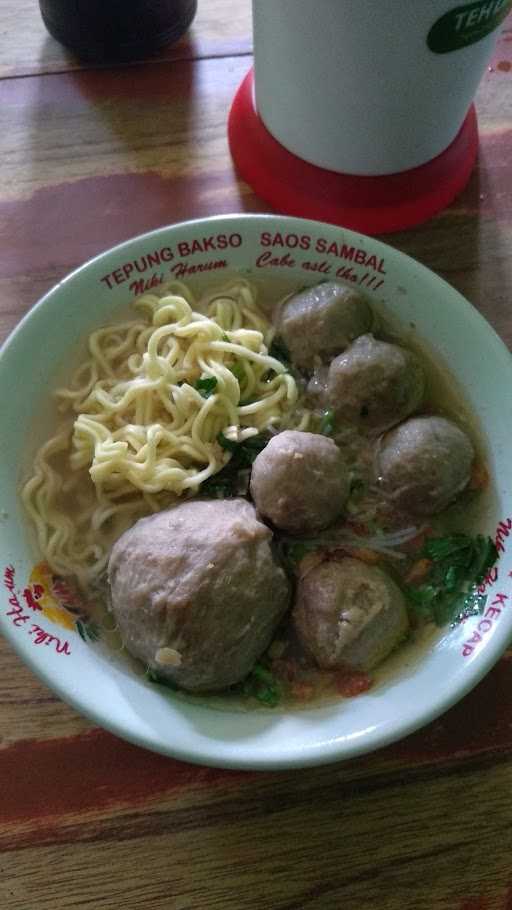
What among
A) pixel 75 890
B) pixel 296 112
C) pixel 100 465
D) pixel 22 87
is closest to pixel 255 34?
pixel 296 112

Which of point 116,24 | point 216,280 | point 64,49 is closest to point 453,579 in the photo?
point 216,280

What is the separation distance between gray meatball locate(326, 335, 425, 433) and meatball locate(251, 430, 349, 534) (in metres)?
0.08

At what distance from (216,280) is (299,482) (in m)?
0.38

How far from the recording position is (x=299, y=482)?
937 millimetres

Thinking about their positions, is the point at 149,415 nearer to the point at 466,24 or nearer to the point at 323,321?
the point at 323,321

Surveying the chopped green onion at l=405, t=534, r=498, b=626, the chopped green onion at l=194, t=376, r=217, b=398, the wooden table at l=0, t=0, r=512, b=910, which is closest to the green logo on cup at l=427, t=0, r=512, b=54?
the chopped green onion at l=194, t=376, r=217, b=398

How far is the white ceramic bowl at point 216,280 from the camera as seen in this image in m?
0.84

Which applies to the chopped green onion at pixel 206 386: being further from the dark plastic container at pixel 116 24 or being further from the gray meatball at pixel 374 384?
the dark plastic container at pixel 116 24

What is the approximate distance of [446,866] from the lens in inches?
36.5

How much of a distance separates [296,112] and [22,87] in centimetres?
60

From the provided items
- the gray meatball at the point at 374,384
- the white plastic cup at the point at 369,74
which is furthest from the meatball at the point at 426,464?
the white plastic cup at the point at 369,74

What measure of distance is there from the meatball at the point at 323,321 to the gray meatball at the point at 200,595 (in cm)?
29

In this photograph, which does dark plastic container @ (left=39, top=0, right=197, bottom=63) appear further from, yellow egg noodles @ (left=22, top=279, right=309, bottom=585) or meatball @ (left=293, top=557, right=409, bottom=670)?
meatball @ (left=293, top=557, right=409, bottom=670)

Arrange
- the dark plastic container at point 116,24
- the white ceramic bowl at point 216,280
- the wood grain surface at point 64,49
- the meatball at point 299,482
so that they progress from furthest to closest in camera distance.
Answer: the wood grain surface at point 64,49 → the dark plastic container at point 116,24 → the meatball at point 299,482 → the white ceramic bowl at point 216,280
